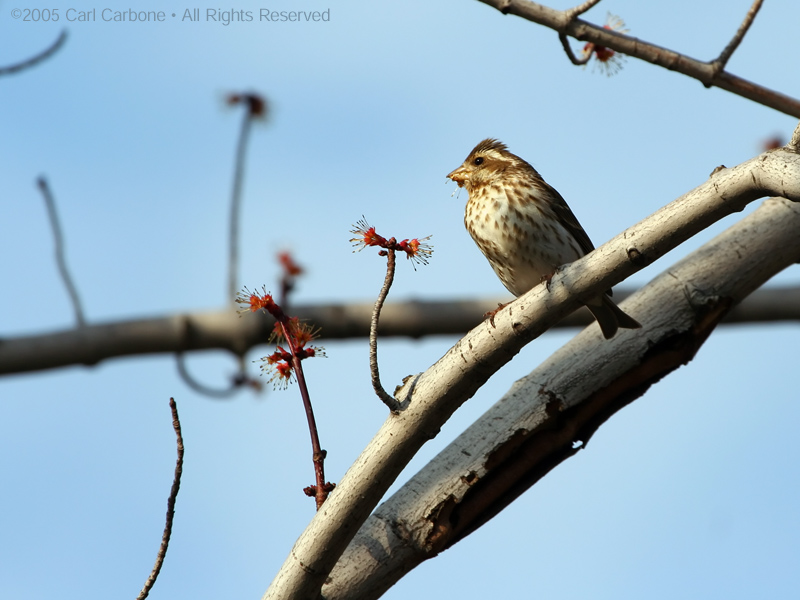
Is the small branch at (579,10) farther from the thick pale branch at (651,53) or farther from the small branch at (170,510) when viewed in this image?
the small branch at (170,510)

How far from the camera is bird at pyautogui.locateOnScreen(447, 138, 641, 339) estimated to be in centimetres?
591

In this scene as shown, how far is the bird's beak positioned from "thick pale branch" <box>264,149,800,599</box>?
133 inches

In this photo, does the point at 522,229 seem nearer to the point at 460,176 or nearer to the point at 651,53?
the point at 460,176

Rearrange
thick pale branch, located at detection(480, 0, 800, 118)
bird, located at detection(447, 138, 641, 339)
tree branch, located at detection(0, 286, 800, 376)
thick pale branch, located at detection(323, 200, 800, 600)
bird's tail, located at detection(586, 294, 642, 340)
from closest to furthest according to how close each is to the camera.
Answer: thick pale branch, located at detection(323, 200, 800, 600) < thick pale branch, located at detection(480, 0, 800, 118) < bird's tail, located at detection(586, 294, 642, 340) < bird, located at detection(447, 138, 641, 339) < tree branch, located at detection(0, 286, 800, 376)

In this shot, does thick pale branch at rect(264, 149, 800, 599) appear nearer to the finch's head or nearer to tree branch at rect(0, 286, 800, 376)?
tree branch at rect(0, 286, 800, 376)

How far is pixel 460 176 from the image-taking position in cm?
702

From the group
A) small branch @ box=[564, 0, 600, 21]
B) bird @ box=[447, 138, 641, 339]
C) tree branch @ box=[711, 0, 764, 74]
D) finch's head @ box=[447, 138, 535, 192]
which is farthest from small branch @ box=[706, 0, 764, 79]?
finch's head @ box=[447, 138, 535, 192]

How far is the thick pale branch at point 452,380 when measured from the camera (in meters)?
3.47

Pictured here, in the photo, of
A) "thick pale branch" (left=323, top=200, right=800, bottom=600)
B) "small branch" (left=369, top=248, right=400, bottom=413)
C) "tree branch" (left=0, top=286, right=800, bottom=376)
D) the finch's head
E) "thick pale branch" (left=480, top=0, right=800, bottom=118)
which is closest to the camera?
"small branch" (left=369, top=248, right=400, bottom=413)

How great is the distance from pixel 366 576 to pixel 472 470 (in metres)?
0.72

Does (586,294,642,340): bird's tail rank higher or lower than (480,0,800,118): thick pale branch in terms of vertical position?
lower

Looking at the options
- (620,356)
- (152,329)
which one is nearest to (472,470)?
(620,356)

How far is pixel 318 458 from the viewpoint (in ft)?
12.4

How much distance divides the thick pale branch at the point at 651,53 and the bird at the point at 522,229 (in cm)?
159
